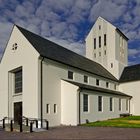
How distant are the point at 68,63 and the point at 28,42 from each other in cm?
574

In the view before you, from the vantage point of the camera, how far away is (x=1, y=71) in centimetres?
3431

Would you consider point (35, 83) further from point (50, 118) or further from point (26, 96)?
point (50, 118)

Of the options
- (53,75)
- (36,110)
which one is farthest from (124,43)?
(36,110)

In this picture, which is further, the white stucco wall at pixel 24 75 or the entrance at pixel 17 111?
the entrance at pixel 17 111

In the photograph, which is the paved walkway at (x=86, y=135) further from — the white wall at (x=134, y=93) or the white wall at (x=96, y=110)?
the white wall at (x=134, y=93)

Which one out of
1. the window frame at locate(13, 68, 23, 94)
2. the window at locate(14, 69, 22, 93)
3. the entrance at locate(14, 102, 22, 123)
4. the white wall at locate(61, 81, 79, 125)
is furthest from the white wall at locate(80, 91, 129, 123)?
the window at locate(14, 69, 22, 93)

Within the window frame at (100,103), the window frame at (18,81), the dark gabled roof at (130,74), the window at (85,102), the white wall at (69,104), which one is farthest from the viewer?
the dark gabled roof at (130,74)

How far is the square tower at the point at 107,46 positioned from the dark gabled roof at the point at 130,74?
33.4 inches

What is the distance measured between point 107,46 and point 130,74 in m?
6.61

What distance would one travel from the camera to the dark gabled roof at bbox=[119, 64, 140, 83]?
47.3 meters

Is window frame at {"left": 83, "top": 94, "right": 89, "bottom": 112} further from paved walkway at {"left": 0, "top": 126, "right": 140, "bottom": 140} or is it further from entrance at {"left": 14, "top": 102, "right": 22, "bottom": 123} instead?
paved walkway at {"left": 0, "top": 126, "right": 140, "bottom": 140}

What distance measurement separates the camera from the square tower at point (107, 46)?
4869cm

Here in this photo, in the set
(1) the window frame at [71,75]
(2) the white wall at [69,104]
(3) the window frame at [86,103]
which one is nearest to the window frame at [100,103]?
(3) the window frame at [86,103]

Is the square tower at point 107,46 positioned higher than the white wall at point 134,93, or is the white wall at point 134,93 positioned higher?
the square tower at point 107,46
